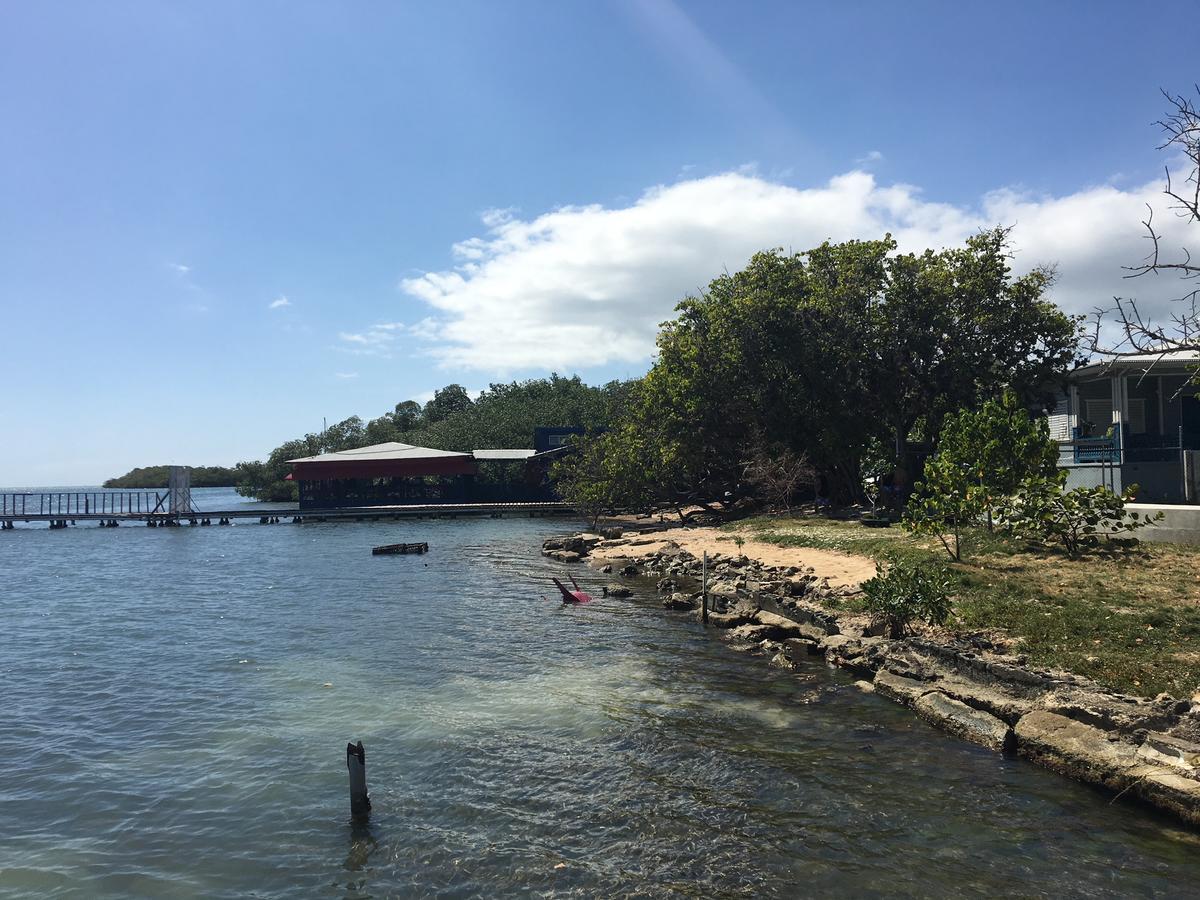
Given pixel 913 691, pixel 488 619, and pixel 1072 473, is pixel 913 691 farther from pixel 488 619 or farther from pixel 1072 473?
pixel 1072 473

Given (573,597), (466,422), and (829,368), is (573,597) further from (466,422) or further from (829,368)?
(466,422)

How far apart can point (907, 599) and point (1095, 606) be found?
10.5 ft

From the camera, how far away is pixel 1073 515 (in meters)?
17.7

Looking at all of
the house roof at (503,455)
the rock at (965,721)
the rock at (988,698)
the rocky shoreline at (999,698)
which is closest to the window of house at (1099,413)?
the rocky shoreline at (999,698)

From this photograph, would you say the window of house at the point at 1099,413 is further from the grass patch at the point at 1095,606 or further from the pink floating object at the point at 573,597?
the pink floating object at the point at 573,597

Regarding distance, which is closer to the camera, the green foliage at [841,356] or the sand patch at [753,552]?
the sand patch at [753,552]

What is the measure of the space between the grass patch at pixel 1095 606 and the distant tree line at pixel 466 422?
4867cm

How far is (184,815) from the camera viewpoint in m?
9.86

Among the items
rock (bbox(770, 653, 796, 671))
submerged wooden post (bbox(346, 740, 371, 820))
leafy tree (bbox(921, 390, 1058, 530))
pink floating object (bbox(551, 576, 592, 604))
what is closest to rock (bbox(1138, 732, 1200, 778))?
rock (bbox(770, 653, 796, 671))

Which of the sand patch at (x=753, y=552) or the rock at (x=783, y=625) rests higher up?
the sand patch at (x=753, y=552)

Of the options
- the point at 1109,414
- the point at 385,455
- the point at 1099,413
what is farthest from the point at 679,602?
the point at 385,455

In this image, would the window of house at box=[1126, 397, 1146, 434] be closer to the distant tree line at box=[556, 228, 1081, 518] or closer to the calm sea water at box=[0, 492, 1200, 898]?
the distant tree line at box=[556, 228, 1081, 518]

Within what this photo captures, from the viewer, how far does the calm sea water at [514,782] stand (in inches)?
320

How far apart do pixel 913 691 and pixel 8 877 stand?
41.4ft
